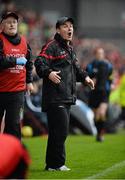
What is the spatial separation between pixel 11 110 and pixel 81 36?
24.8 metres

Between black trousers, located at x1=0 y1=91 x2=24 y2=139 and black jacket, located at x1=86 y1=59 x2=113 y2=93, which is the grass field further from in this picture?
black jacket, located at x1=86 y1=59 x2=113 y2=93

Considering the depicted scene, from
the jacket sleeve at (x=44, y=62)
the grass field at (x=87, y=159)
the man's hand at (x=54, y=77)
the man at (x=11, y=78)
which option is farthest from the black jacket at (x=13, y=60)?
the grass field at (x=87, y=159)

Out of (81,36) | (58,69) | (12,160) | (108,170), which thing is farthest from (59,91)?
(81,36)

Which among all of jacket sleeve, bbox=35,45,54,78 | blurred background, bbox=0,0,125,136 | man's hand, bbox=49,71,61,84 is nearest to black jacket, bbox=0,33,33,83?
jacket sleeve, bbox=35,45,54,78

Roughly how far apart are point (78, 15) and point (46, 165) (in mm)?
31446

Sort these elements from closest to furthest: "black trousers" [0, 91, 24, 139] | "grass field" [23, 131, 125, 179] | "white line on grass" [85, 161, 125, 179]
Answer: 1. "white line on grass" [85, 161, 125, 179]
2. "grass field" [23, 131, 125, 179]
3. "black trousers" [0, 91, 24, 139]

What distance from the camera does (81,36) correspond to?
121 feet

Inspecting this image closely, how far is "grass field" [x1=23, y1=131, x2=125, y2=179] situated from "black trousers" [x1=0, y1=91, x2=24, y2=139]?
666mm

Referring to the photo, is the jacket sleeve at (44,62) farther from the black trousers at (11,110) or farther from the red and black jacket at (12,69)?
the black trousers at (11,110)

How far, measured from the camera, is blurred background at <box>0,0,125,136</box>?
21891mm

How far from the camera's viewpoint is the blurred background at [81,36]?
71.8 feet

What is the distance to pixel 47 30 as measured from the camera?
32969mm

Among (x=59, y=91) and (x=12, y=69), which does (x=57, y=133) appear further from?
(x=12, y=69)

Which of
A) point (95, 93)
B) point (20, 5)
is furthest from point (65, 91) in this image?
point (20, 5)
